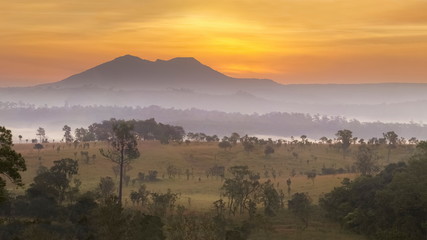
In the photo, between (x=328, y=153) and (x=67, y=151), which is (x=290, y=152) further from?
(x=67, y=151)

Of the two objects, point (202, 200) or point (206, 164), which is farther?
point (206, 164)

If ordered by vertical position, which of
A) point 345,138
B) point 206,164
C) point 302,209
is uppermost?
point 345,138

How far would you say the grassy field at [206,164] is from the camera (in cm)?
9806

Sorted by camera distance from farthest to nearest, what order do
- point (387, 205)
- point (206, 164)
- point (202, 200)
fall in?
point (206, 164)
point (202, 200)
point (387, 205)

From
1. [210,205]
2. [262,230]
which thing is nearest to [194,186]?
[210,205]

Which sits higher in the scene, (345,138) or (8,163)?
(345,138)

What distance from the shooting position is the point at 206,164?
456ft

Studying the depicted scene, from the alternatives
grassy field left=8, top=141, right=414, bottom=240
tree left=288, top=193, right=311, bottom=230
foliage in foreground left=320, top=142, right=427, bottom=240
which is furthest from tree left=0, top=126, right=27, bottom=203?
grassy field left=8, top=141, right=414, bottom=240

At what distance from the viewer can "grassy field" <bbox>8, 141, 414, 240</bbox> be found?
98.1 m

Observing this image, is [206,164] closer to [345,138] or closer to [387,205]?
[345,138]

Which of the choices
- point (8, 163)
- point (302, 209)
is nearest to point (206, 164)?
point (302, 209)

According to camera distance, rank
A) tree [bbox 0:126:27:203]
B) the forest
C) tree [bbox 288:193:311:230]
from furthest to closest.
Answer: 1. tree [bbox 288:193:311:230]
2. the forest
3. tree [bbox 0:126:27:203]

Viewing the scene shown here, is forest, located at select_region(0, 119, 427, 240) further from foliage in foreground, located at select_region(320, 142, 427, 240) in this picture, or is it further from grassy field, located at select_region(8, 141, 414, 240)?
grassy field, located at select_region(8, 141, 414, 240)

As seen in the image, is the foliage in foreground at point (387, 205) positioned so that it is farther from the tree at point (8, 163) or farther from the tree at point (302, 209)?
the tree at point (8, 163)
